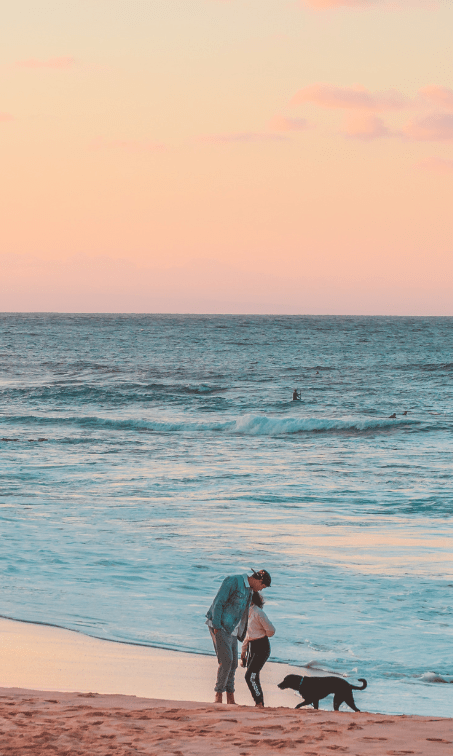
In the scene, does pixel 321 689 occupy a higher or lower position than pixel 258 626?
lower

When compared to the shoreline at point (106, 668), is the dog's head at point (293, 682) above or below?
above

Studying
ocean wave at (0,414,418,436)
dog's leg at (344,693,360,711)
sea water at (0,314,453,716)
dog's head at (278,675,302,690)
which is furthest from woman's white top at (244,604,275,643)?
ocean wave at (0,414,418,436)

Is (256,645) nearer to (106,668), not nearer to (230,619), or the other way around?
(230,619)

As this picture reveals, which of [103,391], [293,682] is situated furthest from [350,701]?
[103,391]

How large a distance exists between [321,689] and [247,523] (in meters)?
7.69

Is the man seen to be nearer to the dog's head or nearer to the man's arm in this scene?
the man's arm

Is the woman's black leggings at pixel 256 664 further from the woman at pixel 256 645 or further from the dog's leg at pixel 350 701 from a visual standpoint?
the dog's leg at pixel 350 701

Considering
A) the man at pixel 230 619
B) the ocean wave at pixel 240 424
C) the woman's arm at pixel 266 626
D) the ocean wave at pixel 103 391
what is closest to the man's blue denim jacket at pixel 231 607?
the man at pixel 230 619

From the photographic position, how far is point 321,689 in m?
6.83

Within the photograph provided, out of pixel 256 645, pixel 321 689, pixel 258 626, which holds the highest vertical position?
pixel 258 626

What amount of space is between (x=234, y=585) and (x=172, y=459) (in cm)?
1515

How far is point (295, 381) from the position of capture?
161 feet

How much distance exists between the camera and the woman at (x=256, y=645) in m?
7.21

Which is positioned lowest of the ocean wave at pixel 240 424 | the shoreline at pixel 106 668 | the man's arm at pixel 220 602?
the shoreline at pixel 106 668
